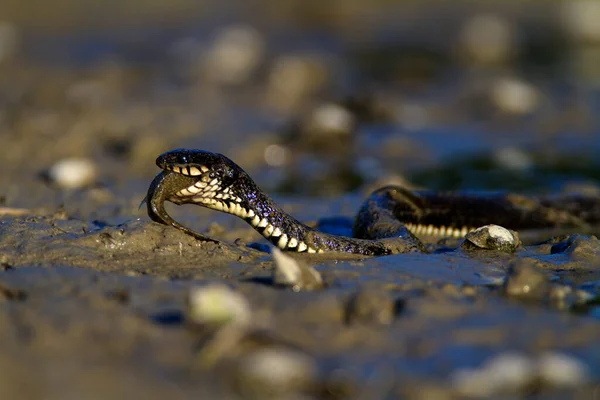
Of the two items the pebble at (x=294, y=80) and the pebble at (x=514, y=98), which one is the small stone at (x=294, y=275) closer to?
the pebble at (x=294, y=80)

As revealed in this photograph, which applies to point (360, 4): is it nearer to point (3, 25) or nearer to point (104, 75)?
point (3, 25)

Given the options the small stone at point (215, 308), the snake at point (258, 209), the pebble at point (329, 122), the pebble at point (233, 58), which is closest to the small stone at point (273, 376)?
the small stone at point (215, 308)

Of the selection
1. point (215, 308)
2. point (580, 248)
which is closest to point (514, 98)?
point (580, 248)

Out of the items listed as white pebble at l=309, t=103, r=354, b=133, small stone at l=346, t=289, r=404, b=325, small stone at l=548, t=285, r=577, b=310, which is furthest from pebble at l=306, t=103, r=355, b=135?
small stone at l=346, t=289, r=404, b=325

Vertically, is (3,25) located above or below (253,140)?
above

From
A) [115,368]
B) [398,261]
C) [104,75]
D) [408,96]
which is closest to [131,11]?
[104,75]

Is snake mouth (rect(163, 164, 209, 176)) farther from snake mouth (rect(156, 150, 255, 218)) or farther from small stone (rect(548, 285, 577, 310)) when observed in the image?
small stone (rect(548, 285, 577, 310))

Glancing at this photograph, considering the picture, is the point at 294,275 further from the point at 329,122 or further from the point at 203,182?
the point at 329,122
